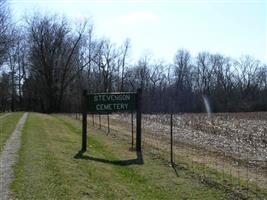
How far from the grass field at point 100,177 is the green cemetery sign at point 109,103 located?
5.15 ft

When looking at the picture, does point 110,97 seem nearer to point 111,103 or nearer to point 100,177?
point 111,103

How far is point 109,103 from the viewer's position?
15039 mm

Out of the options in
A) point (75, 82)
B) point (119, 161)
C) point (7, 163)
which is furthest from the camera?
point (75, 82)

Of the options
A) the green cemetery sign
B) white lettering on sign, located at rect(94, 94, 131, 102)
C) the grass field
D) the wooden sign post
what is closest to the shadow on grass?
the grass field

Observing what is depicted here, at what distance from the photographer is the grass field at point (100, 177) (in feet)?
26.8

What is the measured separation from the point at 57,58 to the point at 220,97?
106 feet

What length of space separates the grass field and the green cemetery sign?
1571 mm

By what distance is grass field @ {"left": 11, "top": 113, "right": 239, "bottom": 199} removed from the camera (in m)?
8.16

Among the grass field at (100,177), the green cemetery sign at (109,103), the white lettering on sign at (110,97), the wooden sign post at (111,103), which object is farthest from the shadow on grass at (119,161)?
the white lettering on sign at (110,97)

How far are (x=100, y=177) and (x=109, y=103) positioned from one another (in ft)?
18.3

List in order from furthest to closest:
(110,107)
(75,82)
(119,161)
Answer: (75,82) → (110,107) → (119,161)

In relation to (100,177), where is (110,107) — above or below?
above

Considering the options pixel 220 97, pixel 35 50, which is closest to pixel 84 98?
pixel 35 50

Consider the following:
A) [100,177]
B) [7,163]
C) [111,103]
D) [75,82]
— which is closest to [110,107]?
[111,103]
